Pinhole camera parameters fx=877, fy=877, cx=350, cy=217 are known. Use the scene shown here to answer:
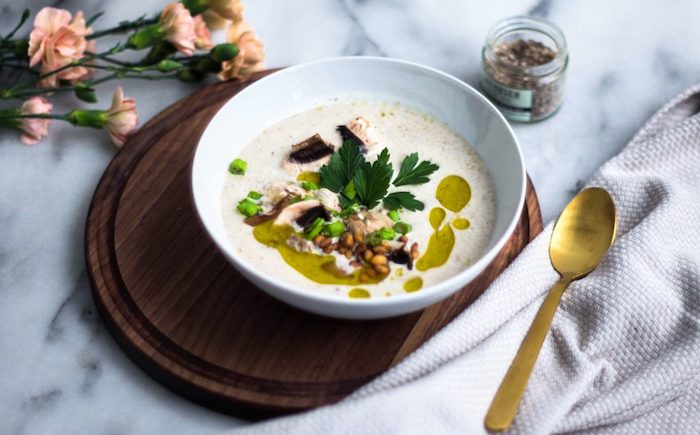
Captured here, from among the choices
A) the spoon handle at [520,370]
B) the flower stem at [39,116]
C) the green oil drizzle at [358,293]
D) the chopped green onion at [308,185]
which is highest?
the chopped green onion at [308,185]

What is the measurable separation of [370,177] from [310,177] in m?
0.19

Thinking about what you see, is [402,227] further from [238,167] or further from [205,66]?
[205,66]

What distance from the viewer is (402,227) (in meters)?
2.31

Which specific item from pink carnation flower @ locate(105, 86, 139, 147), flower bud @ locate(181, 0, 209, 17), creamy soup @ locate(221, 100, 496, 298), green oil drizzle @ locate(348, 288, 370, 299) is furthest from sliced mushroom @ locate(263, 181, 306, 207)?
flower bud @ locate(181, 0, 209, 17)

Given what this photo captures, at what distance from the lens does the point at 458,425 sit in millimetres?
1992

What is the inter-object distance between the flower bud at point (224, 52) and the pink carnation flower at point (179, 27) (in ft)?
0.26

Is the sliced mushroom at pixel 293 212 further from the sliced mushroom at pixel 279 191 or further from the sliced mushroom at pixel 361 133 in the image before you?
the sliced mushroom at pixel 361 133

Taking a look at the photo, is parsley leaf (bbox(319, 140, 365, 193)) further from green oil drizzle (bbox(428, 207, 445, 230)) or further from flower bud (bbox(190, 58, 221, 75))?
flower bud (bbox(190, 58, 221, 75))

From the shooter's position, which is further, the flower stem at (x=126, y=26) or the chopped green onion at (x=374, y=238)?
the flower stem at (x=126, y=26)

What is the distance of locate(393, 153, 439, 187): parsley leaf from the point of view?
241cm

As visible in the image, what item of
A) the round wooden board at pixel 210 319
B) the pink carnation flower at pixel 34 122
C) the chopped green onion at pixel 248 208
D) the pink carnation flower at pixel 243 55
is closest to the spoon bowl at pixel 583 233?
the round wooden board at pixel 210 319

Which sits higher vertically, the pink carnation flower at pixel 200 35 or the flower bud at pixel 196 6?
the flower bud at pixel 196 6

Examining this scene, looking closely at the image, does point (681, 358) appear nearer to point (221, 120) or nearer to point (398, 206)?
point (398, 206)

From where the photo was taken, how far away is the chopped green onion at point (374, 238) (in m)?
2.24
